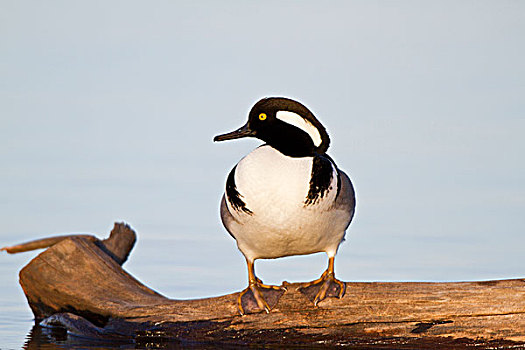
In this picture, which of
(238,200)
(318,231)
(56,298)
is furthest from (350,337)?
(56,298)

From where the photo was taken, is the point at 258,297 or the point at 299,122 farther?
the point at 258,297

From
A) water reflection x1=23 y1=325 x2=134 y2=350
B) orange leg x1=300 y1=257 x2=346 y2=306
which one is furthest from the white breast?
water reflection x1=23 y1=325 x2=134 y2=350

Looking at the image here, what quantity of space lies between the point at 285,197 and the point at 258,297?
3.40 feet

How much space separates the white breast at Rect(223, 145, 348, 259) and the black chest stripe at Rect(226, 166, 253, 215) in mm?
34

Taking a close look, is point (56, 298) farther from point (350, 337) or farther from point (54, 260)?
point (350, 337)

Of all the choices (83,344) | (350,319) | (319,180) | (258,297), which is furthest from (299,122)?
(83,344)

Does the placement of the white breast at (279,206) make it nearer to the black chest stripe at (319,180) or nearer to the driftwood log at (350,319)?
the black chest stripe at (319,180)

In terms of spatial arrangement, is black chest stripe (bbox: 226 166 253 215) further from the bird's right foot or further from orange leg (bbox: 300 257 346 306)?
orange leg (bbox: 300 257 346 306)

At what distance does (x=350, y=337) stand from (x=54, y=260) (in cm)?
347

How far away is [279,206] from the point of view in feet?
22.4

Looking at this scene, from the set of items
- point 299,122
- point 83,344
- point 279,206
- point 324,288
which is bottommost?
point 83,344

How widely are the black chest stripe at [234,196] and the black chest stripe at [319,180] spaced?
0.52m

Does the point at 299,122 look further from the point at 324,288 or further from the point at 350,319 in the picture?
the point at 350,319

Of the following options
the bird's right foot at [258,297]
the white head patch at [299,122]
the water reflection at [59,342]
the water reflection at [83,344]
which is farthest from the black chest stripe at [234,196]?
the water reflection at [59,342]
